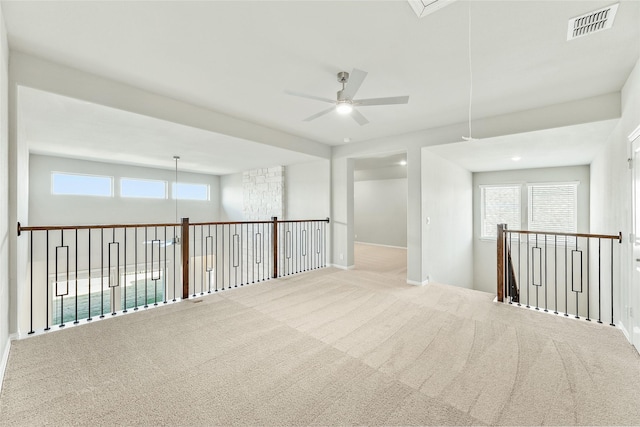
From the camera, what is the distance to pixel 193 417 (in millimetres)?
1712

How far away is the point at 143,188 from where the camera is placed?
7801 millimetres

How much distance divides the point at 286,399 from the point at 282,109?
343 centimetres

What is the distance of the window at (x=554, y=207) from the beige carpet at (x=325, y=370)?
4615mm

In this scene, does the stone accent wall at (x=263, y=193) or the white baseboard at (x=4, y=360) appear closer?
the white baseboard at (x=4, y=360)

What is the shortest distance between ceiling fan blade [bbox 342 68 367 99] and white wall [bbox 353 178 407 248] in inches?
239

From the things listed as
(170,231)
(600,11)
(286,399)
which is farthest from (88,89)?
(170,231)

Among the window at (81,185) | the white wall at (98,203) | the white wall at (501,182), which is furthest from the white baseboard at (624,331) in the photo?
the window at (81,185)

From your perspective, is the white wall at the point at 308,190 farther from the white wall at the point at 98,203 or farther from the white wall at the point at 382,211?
the white wall at the point at 98,203

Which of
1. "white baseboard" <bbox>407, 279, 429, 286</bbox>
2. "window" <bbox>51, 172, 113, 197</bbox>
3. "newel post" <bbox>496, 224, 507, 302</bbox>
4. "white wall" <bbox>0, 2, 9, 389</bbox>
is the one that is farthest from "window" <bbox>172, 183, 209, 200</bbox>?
"newel post" <bbox>496, 224, 507, 302</bbox>

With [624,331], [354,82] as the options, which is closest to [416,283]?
[624,331]

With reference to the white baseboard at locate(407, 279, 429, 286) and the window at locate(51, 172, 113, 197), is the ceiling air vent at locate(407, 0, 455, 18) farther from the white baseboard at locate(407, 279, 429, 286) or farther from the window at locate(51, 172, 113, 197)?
the window at locate(51, 172, 113, 197)

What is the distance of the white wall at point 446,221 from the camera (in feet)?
16.5

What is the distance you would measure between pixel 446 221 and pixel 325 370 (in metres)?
4.79

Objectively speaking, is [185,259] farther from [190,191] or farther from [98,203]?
[190,191]
